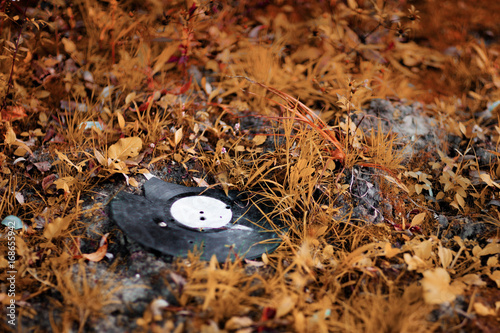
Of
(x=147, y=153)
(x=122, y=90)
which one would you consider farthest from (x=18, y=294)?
(x=122, y=90)

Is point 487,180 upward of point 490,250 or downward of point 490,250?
upward

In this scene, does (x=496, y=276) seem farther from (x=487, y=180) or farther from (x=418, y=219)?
(x=487, y=180)

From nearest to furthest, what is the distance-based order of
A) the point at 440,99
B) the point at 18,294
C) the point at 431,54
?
the point at 18,294
the point at 440,99
the point at 431,54

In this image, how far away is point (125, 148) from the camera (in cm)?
213

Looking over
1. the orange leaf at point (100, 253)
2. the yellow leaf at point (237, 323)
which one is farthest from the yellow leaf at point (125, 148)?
the yellow leaf at point (237, 323)

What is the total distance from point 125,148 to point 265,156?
819 mm

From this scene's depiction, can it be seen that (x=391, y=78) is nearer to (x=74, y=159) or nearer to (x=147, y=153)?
(x=147, y=153)

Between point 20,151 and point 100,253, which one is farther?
point 20,151

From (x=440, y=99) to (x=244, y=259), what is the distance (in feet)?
7.51

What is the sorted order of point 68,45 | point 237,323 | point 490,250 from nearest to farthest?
point 237,323 < point 490,250 < point 68,45

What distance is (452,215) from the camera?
7.01 feet

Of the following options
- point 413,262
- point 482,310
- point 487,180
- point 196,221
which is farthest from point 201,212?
point 487,180

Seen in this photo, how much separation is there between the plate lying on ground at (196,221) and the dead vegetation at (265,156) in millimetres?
87

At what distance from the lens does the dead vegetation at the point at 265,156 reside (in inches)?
59.1
